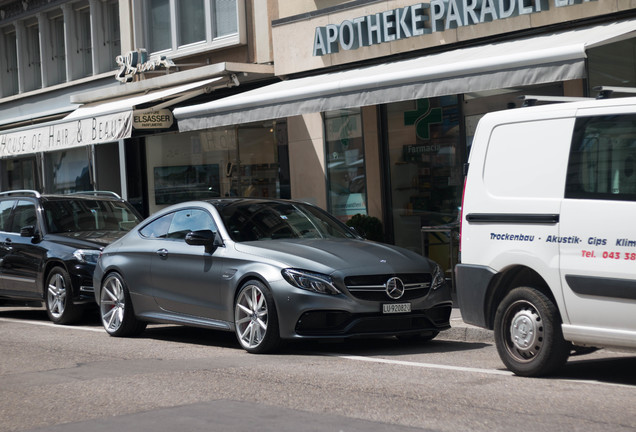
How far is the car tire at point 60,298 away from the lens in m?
13.8

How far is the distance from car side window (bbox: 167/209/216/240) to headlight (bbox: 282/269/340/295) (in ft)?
5.18

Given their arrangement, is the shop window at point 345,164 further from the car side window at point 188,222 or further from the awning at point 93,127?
the car side window at point 188,222

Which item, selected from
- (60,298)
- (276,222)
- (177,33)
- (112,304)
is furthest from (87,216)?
(177,33)

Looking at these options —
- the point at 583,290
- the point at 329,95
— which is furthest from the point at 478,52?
the point at 583,290

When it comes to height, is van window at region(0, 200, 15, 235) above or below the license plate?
above

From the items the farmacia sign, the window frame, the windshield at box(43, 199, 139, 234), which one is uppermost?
the window frame

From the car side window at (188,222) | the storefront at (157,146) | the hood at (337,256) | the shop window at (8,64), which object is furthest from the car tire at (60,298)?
the shop window at (8,64)

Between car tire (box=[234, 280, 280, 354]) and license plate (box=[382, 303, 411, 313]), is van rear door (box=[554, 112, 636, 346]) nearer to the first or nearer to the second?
license plate (box=[382, 303, 411, 313])

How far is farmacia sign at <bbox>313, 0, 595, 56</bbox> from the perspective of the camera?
581 inches

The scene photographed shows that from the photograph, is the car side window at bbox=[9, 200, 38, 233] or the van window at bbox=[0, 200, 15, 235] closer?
the car side window at bbox=[9, 200, 38, 233]

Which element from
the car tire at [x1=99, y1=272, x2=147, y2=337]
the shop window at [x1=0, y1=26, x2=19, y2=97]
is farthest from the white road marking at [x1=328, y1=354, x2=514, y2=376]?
the shop window at [x1=0, y1=26, x2=19, y2=97]

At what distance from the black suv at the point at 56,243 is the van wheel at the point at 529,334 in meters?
6.96

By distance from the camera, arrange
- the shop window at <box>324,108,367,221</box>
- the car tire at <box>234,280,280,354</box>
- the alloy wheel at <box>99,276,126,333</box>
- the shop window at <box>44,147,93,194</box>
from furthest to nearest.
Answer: the shop window at <box>44,147,93,194</box>, the shop window at <box>324,108,367,221</box>, the alloy wheel at <box>99,276,126,333</box>, the car tire at <box>234,280,280,354</box>

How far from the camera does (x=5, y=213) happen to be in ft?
51.7
